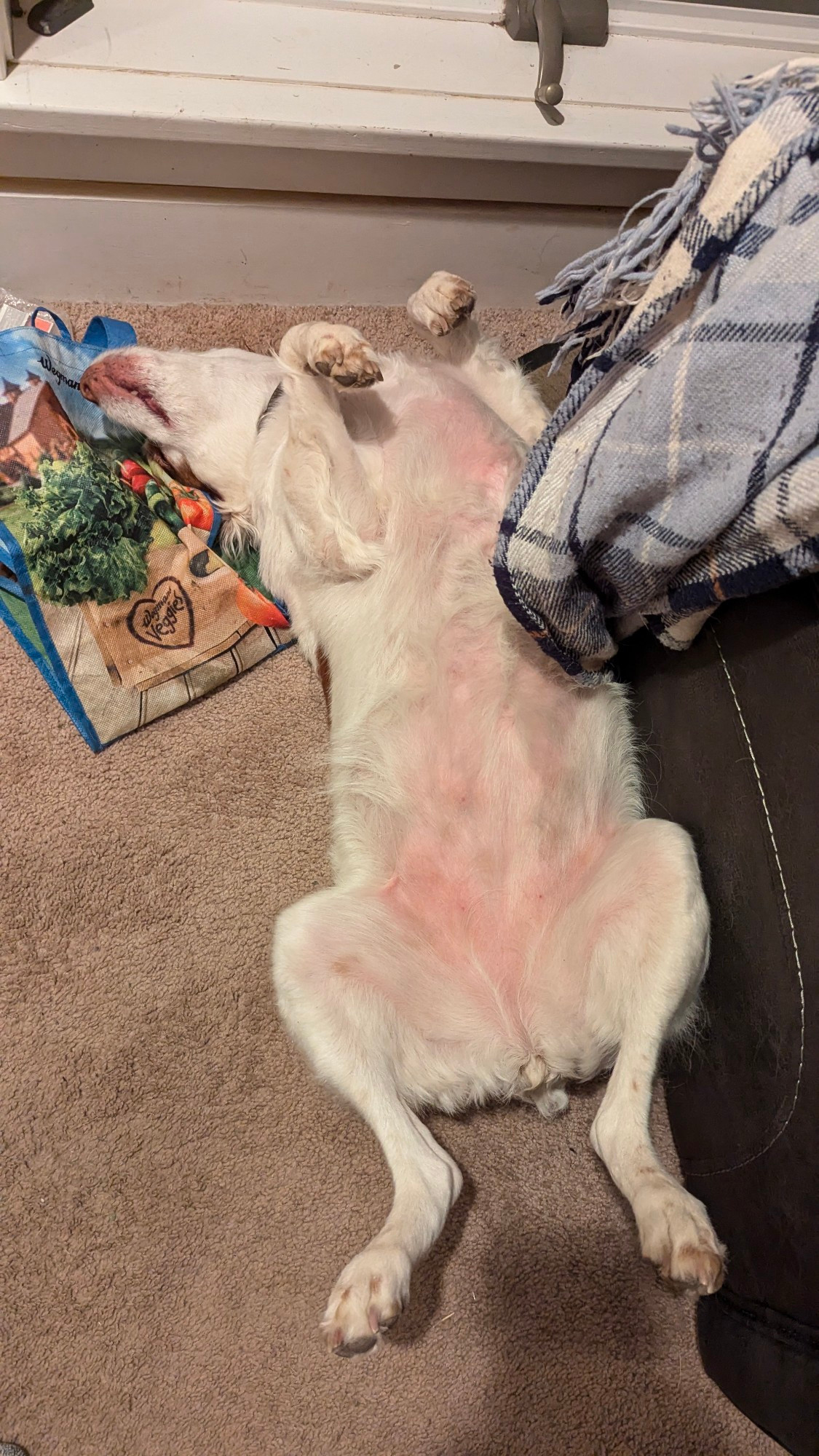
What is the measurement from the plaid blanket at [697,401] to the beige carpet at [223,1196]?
0.91m

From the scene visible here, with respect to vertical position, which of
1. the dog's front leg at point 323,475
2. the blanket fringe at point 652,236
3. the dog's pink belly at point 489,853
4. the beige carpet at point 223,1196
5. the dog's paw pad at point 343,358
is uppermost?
the blanket fringe at point 652,236

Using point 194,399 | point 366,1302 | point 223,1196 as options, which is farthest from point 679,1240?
point 194,399

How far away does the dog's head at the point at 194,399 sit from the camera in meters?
1.71

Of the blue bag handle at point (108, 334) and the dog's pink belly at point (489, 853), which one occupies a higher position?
the blue bag handle at point (108, 334)

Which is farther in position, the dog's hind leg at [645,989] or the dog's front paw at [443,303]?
the dog's front paw at [443,303]

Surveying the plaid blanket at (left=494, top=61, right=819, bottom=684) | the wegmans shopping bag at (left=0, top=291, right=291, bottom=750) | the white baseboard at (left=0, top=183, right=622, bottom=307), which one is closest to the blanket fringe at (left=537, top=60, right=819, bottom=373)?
the plaid blanket at (left=494, top=61, right=819, bottom=684)

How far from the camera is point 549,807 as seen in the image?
1.43 m

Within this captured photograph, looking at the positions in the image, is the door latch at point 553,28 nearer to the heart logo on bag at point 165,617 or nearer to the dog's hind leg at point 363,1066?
the heart logo on bag at point 165,617

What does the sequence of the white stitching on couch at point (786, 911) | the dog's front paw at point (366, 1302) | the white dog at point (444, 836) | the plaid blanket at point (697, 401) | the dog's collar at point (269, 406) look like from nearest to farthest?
1. the plaid blanket at point (697, 401)
2. the white stitching on couch at point (786, 911)
3. the dog's front paw at point (366, 1302)
4. the white dog at point (444, 836)
5. the dog's collar at point (269, 406)

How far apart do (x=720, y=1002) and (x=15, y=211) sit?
6.78 ft

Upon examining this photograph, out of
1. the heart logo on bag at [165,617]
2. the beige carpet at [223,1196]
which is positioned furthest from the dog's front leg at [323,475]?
the beige carpet at [223,1196]

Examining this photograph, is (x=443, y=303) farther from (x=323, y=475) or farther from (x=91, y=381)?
(x=91, y=381)

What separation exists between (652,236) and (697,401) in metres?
0.29

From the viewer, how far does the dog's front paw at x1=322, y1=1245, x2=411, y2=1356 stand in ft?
3.96
